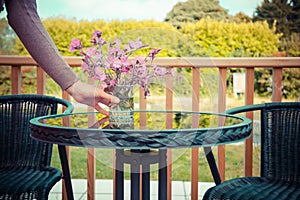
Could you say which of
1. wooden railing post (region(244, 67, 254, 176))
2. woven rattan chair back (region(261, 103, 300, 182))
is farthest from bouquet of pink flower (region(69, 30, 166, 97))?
wooden railing post (region(244, 67, 254, 176))

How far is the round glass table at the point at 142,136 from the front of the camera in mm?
1345

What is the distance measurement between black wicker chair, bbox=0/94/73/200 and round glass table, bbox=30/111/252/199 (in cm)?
22

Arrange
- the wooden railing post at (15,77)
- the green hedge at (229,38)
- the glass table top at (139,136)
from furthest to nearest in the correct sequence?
the green hedge at (229,38)
the wooden railing post at (15,77)
the glass table top at (139,136)

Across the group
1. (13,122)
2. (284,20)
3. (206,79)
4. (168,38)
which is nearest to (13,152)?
(13,122)

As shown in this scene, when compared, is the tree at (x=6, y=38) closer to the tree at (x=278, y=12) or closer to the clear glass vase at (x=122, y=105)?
the tree at (x=278, y=12)

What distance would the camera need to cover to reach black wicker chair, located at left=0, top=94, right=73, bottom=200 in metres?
2.15

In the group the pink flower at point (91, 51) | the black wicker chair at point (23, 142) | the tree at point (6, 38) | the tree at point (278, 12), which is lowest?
the black wicker chair at point (23, 142)

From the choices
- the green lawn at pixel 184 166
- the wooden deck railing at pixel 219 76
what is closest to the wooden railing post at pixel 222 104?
the wooden deck railing at pixel 219 76

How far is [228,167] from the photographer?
641 cm

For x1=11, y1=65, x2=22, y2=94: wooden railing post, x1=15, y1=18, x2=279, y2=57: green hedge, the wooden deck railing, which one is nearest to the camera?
the wooden deck railing

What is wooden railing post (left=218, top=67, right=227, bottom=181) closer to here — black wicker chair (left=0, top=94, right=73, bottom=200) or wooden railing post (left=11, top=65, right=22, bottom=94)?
black wicker chair (left=0, top=94, right=73, bottom=200)

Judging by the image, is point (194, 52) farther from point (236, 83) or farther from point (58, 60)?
point (58, 60)

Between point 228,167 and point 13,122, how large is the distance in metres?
4.50

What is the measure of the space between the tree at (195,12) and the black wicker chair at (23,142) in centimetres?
589
